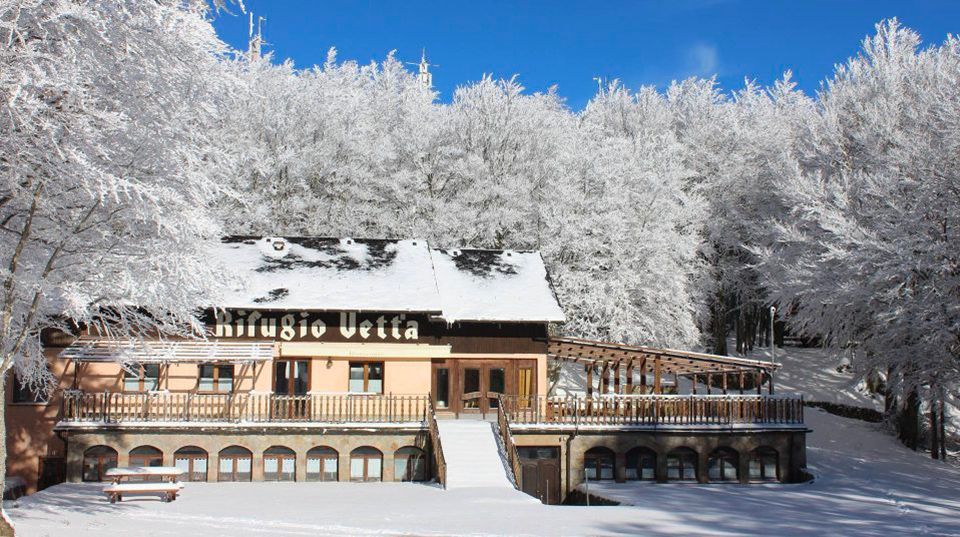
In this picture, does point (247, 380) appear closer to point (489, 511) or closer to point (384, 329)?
point (384, 329)

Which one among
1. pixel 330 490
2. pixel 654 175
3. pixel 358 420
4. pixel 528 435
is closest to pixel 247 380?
pixel 358 420

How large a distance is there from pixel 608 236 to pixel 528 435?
14939 mm

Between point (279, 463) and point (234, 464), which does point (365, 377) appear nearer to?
point (279, 463)

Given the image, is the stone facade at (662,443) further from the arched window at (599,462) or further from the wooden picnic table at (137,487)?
the wooden picnic table at (137,487)

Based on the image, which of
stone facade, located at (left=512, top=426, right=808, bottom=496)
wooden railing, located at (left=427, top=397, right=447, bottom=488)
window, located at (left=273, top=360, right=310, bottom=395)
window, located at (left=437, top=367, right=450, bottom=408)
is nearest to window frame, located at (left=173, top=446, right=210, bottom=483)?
window, located at (left=273, top=360, right=310, bottom=395)

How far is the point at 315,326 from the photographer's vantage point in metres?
31.7

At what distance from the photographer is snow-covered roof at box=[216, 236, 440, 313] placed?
3111cm

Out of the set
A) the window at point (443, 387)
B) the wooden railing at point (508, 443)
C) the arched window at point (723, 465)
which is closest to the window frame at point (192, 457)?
the window at point (443, 387)

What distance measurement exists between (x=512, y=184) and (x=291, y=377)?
58.8 feet

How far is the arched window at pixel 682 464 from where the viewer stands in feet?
102

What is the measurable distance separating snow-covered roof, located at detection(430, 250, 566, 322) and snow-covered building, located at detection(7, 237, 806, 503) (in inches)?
3.8

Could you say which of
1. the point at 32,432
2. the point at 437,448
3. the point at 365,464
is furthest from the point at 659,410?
the point at 32,432

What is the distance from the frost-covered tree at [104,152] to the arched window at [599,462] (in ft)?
54.9

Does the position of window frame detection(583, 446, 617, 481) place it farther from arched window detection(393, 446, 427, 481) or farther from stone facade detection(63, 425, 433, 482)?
arched window detection(393, 446, 427, 481)
